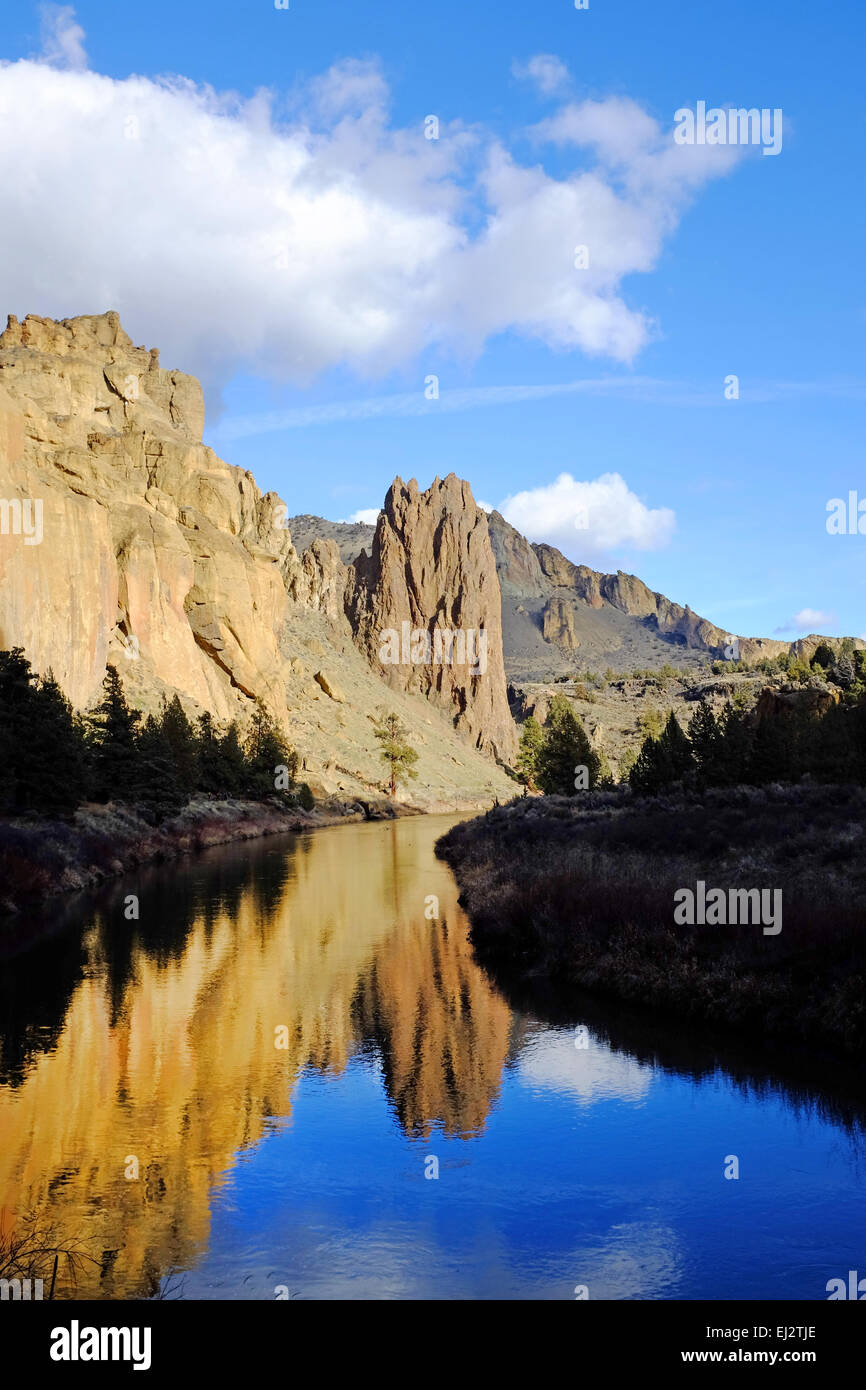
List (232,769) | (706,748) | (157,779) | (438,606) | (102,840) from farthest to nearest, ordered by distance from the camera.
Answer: (438,606), (232,769), (706,748), (157,779), (102,840)

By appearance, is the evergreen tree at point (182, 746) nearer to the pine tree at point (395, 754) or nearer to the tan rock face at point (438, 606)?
the pine tree at point (395, 754)

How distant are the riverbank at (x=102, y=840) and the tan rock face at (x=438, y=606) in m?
96.1

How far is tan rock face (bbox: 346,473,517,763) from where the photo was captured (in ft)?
557

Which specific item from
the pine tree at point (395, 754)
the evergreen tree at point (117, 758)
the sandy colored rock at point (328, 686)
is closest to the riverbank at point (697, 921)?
the evergreen tree at point (117, 758)

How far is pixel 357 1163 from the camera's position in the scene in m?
10.4

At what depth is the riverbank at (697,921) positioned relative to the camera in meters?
14.3

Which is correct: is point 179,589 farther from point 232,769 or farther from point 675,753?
point 675,753

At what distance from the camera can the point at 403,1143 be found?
11039 millimetres

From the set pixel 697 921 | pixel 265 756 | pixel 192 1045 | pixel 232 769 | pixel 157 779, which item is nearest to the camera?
pixel 192 1045

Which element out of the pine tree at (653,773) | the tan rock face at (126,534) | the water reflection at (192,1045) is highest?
the tan rock face at (126,534)

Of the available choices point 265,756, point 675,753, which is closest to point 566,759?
point 675,753

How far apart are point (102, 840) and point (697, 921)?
2862 cm
